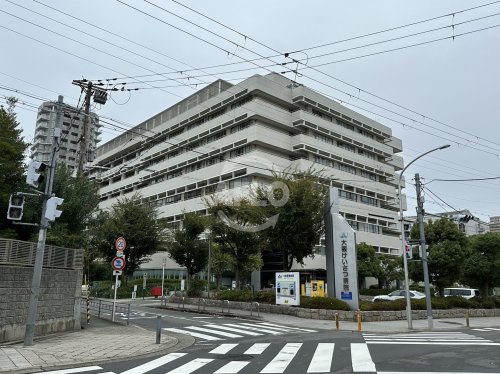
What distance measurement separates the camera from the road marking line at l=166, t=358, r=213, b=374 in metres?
9.02

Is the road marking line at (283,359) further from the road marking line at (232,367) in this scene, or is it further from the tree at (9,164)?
the tree at (9,164)

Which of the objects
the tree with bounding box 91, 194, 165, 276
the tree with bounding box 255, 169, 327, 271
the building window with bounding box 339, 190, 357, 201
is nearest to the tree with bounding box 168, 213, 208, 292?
the tree with bounding box 91, 194, 165, 276

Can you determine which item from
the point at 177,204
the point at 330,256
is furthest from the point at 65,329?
the point at 177,204

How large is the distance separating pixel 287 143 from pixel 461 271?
100ft

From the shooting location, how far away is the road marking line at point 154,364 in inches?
356

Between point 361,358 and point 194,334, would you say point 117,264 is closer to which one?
point 194,334

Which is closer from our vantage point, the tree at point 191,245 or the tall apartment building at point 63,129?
the tall apartment building at point 63,129

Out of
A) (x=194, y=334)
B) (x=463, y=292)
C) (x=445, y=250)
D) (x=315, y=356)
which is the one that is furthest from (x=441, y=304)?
(x=315, y=356)

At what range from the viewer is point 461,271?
29266 millimetres

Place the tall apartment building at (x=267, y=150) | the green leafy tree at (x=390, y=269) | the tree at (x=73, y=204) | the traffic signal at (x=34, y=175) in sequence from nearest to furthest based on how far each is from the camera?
the traffic signal at (x=34, y=175)
the tree at (x=73, y=204)
the green leafy tree at (x=390, y=269)
the tall apartment building at (x=267, y=150)

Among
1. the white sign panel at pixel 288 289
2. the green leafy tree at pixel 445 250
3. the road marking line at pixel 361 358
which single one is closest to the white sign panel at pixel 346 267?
the white sign panel at pixel 288 289

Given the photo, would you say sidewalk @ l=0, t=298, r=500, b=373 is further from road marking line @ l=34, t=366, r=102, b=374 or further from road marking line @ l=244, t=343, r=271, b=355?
road marking line @ l=244, t=343, r=271, b=355

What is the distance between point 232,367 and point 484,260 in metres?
28.6

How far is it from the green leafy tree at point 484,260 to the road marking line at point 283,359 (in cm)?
2330
